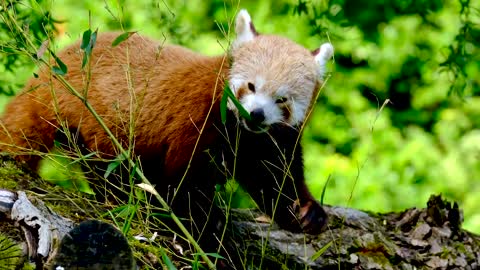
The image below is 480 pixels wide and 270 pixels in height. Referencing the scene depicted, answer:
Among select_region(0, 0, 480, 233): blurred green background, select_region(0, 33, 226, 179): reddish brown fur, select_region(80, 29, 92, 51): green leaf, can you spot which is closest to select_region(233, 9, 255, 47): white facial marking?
select_region(0, 33, 226, 179): reddish brown fur

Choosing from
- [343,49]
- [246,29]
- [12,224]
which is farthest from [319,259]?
[343,49]

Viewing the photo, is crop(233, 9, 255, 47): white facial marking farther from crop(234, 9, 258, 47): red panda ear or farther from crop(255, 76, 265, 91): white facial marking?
crop(255, 76, 265, 91): white facial marking

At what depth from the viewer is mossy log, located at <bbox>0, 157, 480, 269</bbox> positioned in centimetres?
307

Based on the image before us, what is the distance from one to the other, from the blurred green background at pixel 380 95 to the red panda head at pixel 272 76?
59.9 inches

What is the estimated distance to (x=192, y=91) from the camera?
12.2ft

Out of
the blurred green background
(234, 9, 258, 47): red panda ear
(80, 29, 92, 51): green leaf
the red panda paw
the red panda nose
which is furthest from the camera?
the blurred green background

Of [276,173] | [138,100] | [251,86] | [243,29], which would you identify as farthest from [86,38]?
[276,173]

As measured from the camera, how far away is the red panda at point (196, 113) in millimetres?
3633

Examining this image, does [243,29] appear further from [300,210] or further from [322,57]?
[300,210]

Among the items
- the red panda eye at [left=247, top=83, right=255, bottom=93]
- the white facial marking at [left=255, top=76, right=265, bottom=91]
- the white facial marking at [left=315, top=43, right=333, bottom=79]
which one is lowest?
the red panda eye at [left=247, top=83, right=255, bottom=93]

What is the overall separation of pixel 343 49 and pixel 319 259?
10.5 ft

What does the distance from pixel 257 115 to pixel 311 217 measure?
1.92 feet

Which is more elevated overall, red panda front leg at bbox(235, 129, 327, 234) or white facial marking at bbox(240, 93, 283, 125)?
white facial marking at bbox(240, 93, 283, 125)

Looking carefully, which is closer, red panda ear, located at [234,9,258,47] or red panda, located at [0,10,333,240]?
red panda, located at [0,10,333,240]
